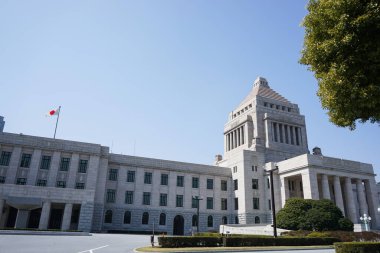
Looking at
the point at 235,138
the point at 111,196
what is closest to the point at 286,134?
the point at 235,138

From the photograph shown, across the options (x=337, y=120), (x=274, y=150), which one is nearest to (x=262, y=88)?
(x=274, y=150)

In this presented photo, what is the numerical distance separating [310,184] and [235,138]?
88.5ft

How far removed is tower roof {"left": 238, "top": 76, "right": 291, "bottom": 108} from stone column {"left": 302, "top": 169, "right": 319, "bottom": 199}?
87.4 ft

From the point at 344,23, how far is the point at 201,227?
43.3m

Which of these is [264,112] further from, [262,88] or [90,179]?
[90,179]

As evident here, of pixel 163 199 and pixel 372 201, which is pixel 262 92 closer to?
pixel 372 201

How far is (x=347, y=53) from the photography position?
1395 centimetres

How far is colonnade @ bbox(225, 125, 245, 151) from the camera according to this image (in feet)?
220

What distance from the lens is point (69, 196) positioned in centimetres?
3944

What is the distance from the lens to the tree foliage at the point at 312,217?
36.3 metres

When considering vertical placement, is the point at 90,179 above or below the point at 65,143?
below

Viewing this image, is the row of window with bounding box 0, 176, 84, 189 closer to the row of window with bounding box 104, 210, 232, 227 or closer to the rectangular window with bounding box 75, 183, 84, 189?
the rectangular window with bounding box 75, 183, 84, 189

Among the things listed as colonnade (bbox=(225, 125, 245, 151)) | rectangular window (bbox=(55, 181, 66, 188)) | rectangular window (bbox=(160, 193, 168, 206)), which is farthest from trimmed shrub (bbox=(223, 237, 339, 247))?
colonnade (bbox=(225, 125, 245, 151))

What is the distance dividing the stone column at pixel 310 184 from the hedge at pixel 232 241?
60.7 ft
